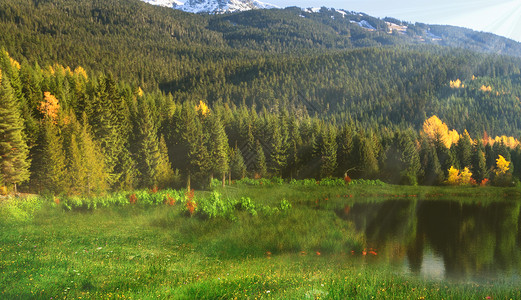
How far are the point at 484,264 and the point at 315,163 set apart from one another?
175 feet

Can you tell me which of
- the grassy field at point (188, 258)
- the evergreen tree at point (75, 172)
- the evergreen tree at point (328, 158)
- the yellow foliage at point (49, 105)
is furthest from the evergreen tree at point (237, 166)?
the grassy field at point (188, 258)

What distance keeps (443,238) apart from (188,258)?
2307 cm

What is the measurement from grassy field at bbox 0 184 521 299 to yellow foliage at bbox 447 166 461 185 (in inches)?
2092

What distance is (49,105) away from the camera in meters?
52.7

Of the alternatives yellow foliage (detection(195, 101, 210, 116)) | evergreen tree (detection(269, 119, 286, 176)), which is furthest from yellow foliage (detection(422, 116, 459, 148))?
yellow foliage (detection(195, 101, 210, 116))

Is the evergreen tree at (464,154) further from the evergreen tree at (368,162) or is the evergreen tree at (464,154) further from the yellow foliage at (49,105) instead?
the yellow foliage at (49,105)

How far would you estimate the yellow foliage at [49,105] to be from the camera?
51531 mm

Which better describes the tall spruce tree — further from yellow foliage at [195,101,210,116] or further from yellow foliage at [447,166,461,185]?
yellow foliage at [447,166,461,185]

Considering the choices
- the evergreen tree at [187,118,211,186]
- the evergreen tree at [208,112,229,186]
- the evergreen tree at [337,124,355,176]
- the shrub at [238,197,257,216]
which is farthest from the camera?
the evergreen tree at [337,124,355,176]

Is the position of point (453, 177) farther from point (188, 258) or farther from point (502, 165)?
point (188, 258)

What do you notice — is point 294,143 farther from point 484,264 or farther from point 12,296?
point 12,296

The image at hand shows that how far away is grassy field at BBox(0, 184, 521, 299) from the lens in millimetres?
12133

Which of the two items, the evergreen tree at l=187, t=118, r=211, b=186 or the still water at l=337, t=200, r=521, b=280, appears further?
the evergreen tree at l=187, t=118, r=211, b=186

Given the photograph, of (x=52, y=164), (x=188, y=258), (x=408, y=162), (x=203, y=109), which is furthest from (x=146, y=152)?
(x=203, y=109)
